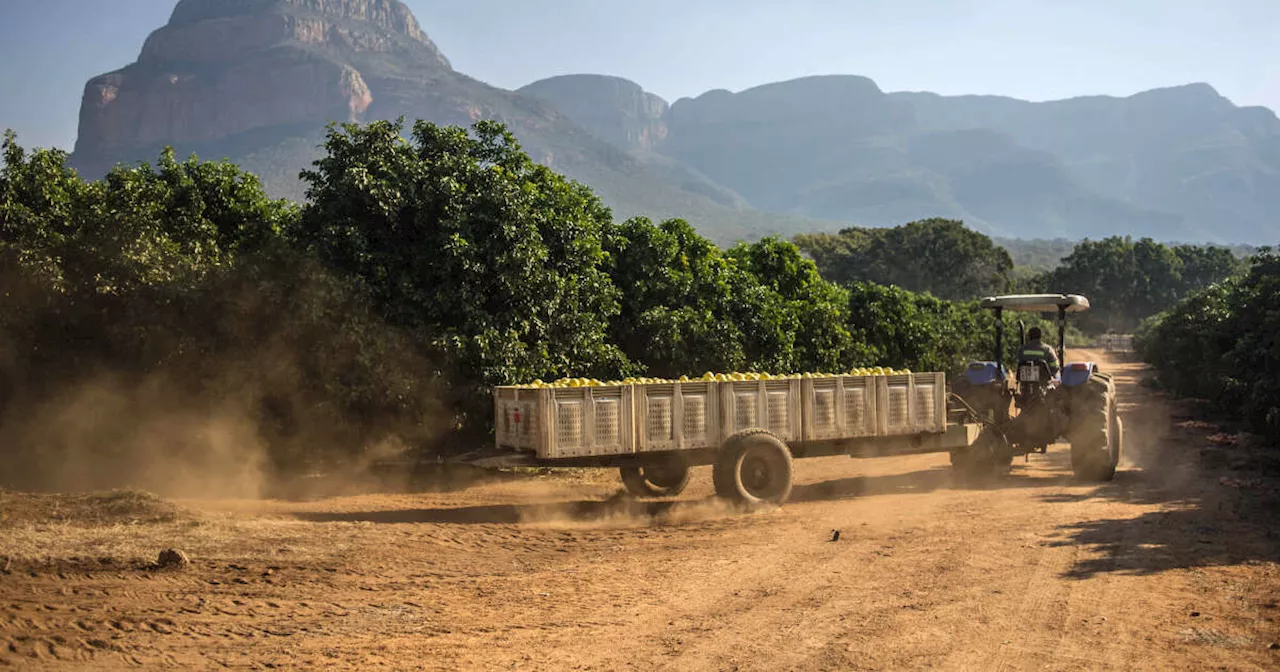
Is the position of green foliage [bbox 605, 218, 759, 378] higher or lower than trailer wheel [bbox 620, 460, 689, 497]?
higher

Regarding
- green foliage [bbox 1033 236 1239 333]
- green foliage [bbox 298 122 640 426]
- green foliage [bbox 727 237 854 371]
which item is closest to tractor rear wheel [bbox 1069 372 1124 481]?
green foliage [bbox 727 237 854 371]

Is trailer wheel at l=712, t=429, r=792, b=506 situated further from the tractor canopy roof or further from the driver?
the driver

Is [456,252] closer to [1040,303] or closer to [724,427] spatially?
[724,427]

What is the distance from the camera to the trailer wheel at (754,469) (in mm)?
12695

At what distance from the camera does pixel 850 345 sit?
26.6 meters

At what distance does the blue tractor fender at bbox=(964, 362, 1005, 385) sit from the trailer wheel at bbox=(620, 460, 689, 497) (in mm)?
5640

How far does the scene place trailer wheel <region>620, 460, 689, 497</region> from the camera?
47.5ft

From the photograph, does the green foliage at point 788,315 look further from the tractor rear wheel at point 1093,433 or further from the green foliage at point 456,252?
the tractor rear wheel at point 1093,433

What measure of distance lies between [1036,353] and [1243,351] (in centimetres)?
810

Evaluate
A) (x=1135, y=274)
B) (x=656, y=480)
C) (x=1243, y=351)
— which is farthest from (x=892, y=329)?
(x=1135, y=274)

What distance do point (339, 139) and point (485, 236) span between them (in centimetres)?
321

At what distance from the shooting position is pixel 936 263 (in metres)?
80.1

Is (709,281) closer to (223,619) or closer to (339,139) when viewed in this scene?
(339,139)

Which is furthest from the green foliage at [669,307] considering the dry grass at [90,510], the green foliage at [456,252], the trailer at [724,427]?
the dry grass at [90,510]
